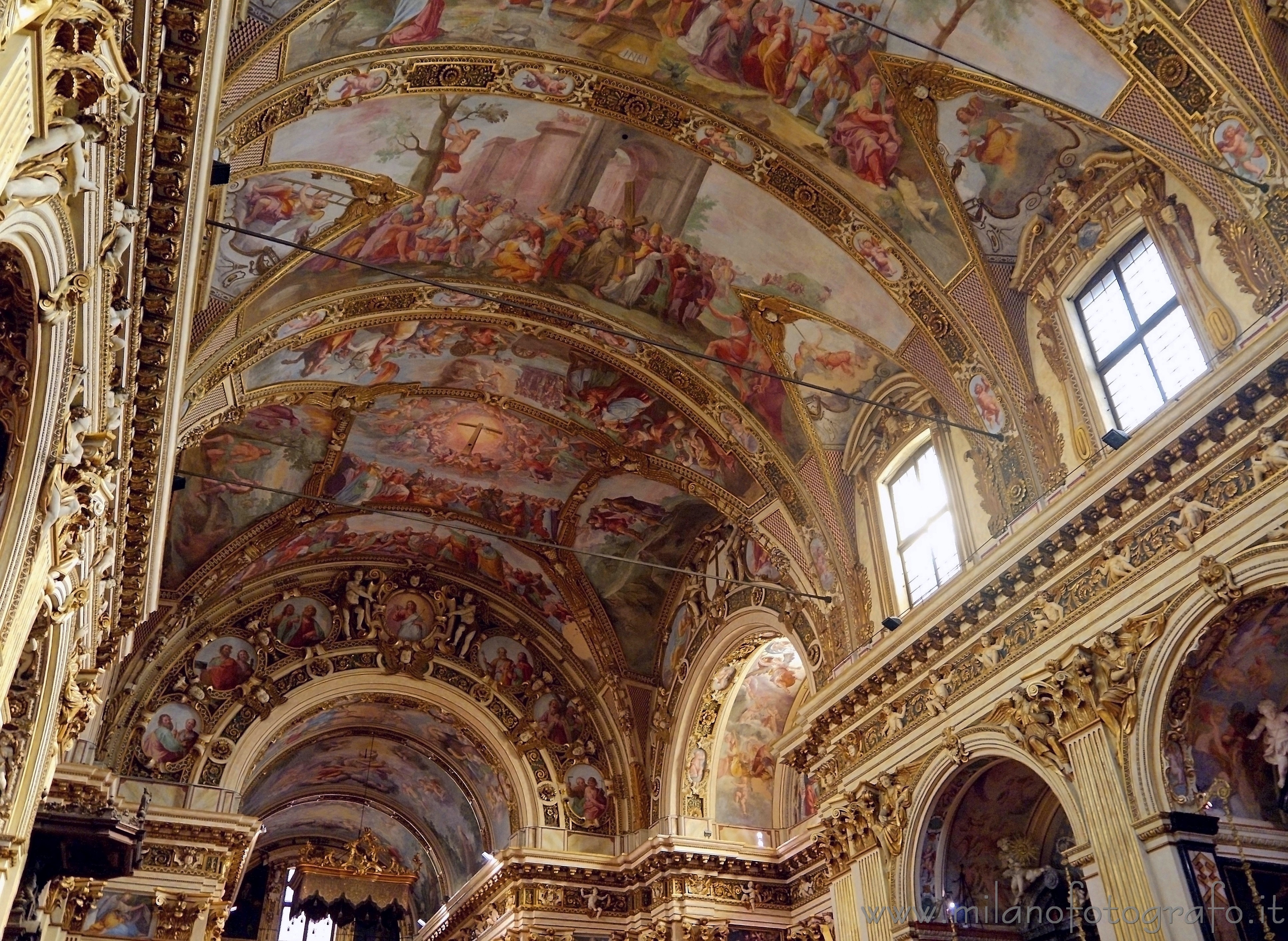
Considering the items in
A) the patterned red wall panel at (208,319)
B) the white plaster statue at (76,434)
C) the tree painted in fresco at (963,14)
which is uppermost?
the tree painted in fresco at (963,14)

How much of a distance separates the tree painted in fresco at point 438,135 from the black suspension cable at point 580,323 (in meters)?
1.30

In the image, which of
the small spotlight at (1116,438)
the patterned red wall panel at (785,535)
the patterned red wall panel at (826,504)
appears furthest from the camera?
the patterned red wall panel at (785,535)

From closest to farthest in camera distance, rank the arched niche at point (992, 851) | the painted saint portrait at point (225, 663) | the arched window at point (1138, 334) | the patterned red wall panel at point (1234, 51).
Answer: the patterned red wall panel at point (1234, 51)
the arched window at point (1138, 334)
the arched niche at point (992, 851)
the painted saint portrait at point (225, 663)

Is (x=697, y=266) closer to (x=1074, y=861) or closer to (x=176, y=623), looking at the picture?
(x=1074, y=861)

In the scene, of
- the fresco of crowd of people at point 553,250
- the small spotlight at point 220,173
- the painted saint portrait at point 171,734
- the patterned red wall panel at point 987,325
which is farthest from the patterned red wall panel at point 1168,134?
the painted saint portrait at point 171,734

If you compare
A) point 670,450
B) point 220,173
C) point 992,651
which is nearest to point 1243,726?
point 992,651

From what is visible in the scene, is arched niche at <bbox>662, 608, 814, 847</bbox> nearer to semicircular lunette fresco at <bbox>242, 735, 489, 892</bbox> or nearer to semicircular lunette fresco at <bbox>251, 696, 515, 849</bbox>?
semicircular lunette fresco at <bbox>251, 696, 515, 849</bbox>

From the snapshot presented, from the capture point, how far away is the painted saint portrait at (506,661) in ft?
→ 68.0

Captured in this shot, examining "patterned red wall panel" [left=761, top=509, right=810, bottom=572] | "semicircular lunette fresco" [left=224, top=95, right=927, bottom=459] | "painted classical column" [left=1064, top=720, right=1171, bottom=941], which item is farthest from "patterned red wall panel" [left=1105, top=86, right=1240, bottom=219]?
"patterned red wall panel" [left=761, top=509, right=810, bottom=572]

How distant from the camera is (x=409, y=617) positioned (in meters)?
20.6

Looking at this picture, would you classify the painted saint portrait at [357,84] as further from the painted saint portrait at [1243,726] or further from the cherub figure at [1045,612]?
the painted saint portrait at [1243,726]

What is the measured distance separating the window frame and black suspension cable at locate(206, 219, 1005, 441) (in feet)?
1.61

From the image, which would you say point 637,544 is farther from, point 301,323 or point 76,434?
point 76,434

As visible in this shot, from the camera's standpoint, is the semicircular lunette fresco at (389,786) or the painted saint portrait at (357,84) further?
the semicircular lunette fresco at (389,786)
